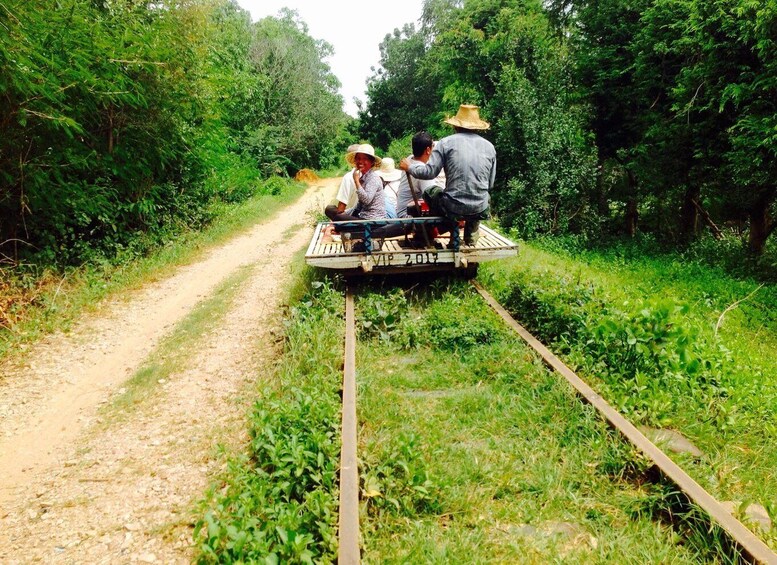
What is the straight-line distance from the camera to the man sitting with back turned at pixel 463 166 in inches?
248

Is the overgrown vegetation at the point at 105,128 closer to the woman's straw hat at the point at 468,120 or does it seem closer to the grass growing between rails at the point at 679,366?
the woman's straw hat at the point at 468,120

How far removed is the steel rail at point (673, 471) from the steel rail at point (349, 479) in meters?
1.72

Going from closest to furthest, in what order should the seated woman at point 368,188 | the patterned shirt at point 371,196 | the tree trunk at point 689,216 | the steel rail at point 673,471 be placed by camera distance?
1. the steel rail at point 673,471
2. the seated woman at point 368,188
3. the patterned shirt at point 371,196
4. the tree trunk at point 689,216

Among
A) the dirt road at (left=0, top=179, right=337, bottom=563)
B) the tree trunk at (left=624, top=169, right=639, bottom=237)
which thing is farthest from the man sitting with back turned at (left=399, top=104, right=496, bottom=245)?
the tree trunk at (left=624, top=169, right=639, bottom=237)

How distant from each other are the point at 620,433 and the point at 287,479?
2.15 meters

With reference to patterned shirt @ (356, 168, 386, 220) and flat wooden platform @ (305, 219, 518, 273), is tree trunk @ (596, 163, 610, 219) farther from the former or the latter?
patterned shirt @ (356, 168, 386, 220)

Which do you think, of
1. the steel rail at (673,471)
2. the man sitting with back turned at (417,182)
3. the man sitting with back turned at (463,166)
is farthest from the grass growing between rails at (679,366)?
the man sitting with back turned at (417,182)

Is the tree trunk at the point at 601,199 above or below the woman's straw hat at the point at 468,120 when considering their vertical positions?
below

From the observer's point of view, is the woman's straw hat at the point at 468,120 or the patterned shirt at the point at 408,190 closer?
the woman's straw hat at the point at 468,120

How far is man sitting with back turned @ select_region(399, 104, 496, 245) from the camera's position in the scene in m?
6.31

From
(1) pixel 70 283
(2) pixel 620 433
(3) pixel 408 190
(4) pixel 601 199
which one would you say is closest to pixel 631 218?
(4) pixel 601 199

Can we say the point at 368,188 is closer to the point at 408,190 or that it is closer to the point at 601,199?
the point at 408,190

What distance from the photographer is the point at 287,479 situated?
10.2 ft

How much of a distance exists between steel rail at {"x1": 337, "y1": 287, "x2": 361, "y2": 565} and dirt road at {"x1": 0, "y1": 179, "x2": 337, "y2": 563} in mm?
993
